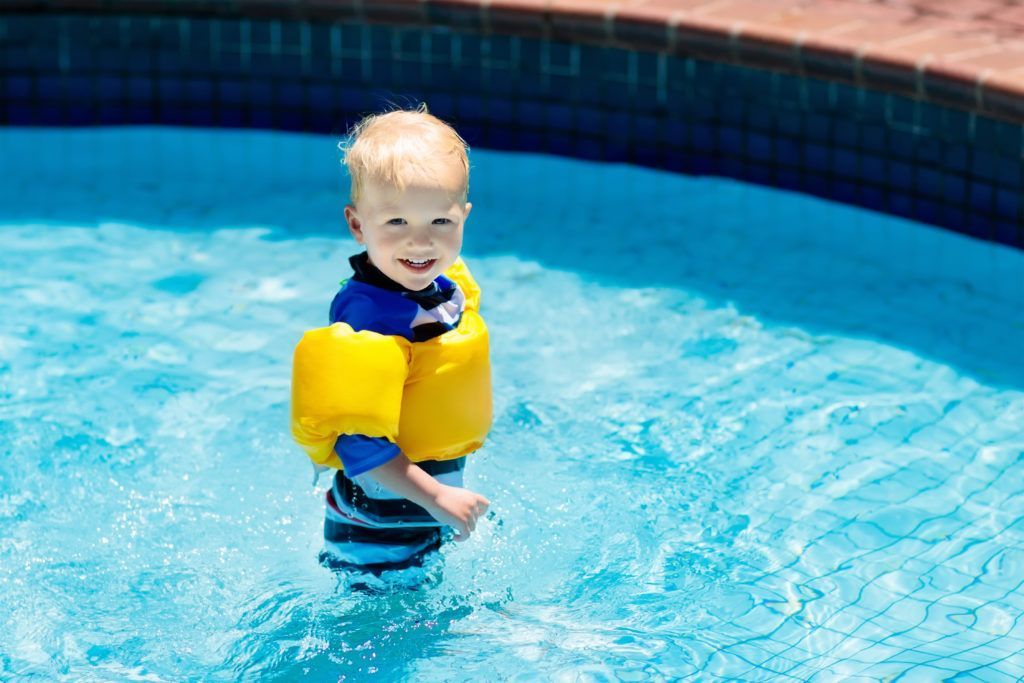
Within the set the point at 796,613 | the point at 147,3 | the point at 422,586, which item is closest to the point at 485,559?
the point at 422,586

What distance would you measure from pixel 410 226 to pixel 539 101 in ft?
11.6

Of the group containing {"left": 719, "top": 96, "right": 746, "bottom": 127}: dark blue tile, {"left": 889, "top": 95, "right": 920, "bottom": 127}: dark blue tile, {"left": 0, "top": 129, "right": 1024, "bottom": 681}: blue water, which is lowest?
{"left": 0, "top": 129, "right": 1024, "bottom": 681}: blue water

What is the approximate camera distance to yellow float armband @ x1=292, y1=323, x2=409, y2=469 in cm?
309

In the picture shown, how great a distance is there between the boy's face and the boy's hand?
46 centimetres

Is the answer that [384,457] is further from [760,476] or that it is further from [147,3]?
[147,3]

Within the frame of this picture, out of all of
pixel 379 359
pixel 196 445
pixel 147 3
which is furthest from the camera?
pixel 147 3

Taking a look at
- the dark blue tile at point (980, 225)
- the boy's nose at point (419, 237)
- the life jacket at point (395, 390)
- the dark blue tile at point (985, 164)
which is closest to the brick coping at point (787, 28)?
the dark blue tile at point (985, 164)

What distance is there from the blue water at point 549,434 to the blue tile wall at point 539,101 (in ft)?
0.40

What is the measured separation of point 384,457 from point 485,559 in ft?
3.15

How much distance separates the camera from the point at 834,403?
16.0ft

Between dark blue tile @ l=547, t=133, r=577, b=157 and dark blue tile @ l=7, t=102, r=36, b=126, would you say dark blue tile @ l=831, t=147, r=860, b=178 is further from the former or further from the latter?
dark blue tile @ l=7, t=102, r=36, b=126

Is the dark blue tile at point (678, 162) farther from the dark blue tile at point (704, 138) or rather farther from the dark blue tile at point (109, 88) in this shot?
the dark blue tile at point (109, 88)

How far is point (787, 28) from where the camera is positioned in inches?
238

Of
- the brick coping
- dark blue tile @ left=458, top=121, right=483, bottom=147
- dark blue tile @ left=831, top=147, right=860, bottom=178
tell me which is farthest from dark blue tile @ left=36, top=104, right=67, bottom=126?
dark blue tile @ left=831, top=147, right=860, bottom=178
